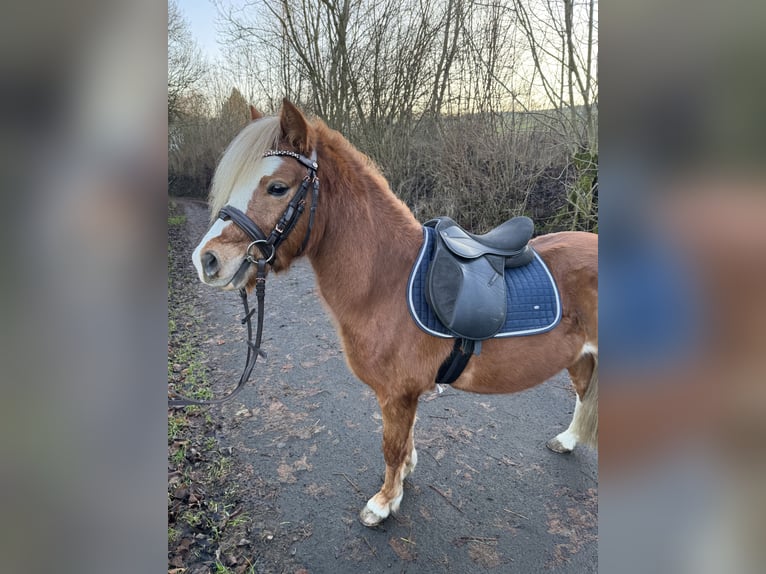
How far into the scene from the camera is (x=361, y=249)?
6.43ft

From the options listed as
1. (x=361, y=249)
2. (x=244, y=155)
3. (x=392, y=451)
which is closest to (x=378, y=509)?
(x=392, y=451)

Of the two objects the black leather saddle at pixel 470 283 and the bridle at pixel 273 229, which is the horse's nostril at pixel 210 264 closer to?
the bridle at pixel 273 229

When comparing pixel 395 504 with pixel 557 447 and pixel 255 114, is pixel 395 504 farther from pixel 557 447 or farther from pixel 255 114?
pixel 255 114

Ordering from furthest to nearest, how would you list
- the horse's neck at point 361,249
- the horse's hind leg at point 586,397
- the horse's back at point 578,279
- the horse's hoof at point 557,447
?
the horse's hoof at point 557,447 < the horse's hind leg at point 586,397 < the horse's back at point 578,279 < the horse's neck at point 361,249

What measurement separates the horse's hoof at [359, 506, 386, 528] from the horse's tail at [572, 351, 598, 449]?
137 centimetres

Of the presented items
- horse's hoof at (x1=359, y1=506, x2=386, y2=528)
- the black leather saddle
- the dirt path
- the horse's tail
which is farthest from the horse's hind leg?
horse's hoof at (x1=359, y1=506, x2=386, y2=528)

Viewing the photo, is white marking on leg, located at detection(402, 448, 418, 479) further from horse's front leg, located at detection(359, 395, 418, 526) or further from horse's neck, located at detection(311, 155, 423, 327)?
horse's neck, located at detection(311, 155, 423, 327)

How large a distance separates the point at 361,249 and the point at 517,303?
83cm

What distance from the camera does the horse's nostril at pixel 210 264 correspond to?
5.47ft

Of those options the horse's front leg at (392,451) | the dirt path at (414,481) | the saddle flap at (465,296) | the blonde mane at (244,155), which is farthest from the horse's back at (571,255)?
the blonde mane at (244,155)

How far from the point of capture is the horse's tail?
8.04 feet

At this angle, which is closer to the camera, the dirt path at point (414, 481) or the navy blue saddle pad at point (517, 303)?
the navy blue saddle pad at point (517, 303)

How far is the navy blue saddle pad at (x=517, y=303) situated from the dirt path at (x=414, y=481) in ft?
3.98
